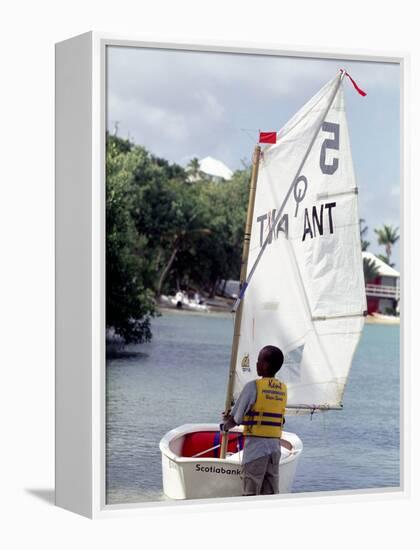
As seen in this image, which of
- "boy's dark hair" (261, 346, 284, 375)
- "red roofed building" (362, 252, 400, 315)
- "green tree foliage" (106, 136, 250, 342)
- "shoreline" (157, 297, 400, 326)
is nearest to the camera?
"boy's dark hair" (261, 346, 284, 375)

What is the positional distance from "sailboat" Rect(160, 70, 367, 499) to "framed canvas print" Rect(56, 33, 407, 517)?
0.01 meters

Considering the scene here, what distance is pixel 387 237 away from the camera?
12.5 metres

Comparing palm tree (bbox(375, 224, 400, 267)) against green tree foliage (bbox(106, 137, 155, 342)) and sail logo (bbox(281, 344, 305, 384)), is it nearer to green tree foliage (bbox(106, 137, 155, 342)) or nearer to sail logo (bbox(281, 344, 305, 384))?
sail logo (bbox(281, 344, 305, 384))

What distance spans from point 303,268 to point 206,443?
161 centimetres

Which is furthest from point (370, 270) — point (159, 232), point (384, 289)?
point (159, 232)

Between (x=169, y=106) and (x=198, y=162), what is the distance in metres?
0.98

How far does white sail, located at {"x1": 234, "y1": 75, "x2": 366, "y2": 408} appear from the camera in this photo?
10633mm

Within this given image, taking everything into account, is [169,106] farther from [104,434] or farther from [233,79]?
[104,434]

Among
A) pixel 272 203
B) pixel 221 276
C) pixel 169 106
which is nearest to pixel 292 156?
pixel 272 203

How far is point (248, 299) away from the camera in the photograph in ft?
34.9

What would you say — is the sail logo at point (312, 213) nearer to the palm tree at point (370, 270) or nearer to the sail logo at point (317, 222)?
the sail logo at point (317, 222)

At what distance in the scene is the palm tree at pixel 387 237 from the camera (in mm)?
12320

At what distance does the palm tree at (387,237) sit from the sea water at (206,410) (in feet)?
4.42

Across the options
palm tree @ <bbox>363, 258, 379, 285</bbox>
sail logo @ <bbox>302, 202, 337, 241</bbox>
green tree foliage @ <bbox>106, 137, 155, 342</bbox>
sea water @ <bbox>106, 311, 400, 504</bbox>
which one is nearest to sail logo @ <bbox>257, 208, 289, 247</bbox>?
sail logo @ <bbox>302, 202, 337, 241</bbox>
